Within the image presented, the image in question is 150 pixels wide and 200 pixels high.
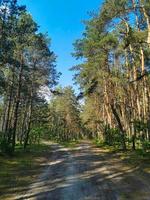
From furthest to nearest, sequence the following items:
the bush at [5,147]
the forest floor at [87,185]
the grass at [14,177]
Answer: the bush at [5,147] → the grass at [14,177] → the forest floor at [87,185]

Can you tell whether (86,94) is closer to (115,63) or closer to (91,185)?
(115,63)

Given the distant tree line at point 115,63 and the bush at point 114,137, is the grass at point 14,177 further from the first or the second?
the bush at point 114,137

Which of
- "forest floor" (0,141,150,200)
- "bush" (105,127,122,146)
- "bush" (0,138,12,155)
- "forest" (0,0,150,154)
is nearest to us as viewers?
"forest floor" (0,141,150,200)

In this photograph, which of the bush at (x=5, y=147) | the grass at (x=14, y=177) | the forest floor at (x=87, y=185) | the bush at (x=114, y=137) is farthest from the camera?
the bush at (x=114, y=137)

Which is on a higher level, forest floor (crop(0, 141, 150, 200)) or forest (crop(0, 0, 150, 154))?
forest (crop(0, 0, 150, 154))

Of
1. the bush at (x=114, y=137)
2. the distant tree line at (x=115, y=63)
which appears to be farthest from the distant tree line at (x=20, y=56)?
the bush at (x=114, y=137)

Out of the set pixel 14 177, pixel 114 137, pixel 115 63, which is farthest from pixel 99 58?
pixel 14 177

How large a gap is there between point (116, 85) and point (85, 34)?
21.0 ft

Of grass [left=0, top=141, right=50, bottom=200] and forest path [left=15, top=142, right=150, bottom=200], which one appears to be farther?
grass [left=0, top=141, right=50, bottom=200]

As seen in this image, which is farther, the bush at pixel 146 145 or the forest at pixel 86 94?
the bush at pixel 146 145

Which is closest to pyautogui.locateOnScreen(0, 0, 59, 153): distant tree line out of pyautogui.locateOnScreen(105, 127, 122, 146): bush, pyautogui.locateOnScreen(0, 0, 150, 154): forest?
pyautogui.locateOnScreen(0, 0, 150, 154): forest

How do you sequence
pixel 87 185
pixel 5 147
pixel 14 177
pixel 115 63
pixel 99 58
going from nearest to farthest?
pixel 87 185
pixel 14 177
pixel 5 147
pixel 99 58
pixel 115 63

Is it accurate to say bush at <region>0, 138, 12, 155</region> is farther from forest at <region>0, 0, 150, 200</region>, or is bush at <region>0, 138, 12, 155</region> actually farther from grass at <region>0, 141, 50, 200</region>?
grass at <region>0, 141, 50, 200</region>

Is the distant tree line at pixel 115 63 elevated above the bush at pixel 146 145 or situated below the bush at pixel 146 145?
above
